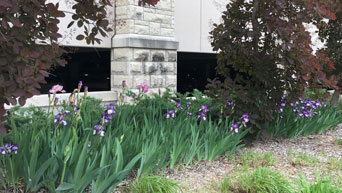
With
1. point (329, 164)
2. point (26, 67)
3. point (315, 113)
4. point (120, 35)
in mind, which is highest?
point (120, 35)

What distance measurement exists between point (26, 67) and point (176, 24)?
230 inches

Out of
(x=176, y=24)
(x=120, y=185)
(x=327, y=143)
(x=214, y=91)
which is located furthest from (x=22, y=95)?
(x=176, y=24)

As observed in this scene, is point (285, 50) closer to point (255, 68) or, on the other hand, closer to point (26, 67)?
point (255, 68)

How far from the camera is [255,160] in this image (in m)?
3.89

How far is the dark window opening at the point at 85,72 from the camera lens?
733 centimetres

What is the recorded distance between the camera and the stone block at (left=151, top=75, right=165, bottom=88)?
6883mm

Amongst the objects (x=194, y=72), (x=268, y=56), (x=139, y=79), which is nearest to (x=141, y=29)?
(x=139, y=79)

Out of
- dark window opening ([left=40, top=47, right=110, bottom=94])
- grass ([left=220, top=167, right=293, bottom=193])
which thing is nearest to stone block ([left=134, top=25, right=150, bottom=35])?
dark window opening ([left=40, top=47, right=110, bottom=94])

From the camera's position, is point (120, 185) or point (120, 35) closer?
point (120, 185)

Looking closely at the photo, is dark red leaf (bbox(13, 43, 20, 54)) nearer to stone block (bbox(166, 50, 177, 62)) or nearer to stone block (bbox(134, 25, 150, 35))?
stone block (bbox(134, 25, 150, 35))

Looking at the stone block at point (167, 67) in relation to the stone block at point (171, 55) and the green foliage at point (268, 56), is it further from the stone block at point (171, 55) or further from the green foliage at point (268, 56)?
the green foliage at point (268, 56)

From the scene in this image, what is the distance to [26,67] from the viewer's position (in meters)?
2.31

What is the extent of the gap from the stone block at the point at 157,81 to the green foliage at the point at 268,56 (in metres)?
2.02

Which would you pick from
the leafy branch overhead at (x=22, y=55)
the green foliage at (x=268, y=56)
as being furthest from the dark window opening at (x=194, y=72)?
the leafy branch overhead at (x=22, y=55)
